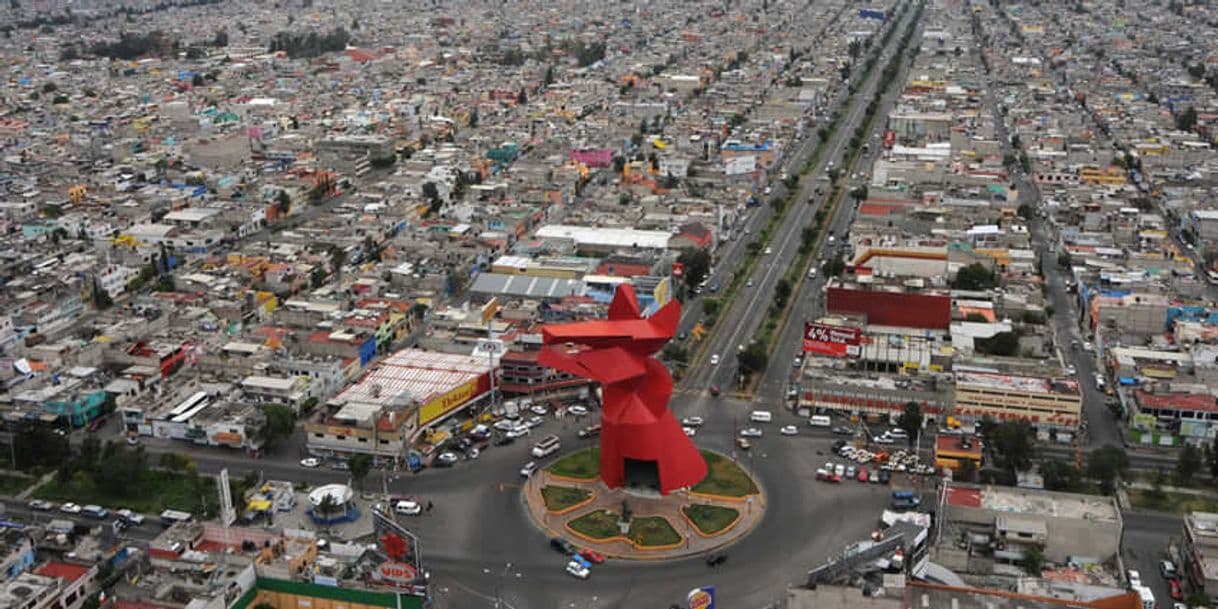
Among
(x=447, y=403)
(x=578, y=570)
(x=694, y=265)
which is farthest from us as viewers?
(x=694, y=265)

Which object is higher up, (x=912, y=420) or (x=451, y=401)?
(x=912, y=420)

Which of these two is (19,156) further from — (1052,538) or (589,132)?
(1052,538)

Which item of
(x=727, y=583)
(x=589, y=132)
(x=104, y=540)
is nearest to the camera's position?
(x=727, y=583)

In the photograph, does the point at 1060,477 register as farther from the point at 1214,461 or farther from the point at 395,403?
the point at 395,403

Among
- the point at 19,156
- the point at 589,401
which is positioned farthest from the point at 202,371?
the point at 19,156

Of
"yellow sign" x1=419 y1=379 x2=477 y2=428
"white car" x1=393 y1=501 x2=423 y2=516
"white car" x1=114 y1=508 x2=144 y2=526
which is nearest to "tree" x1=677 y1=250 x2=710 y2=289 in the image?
"yellow sign" x1=419 y1=379 x2=477 y2=428

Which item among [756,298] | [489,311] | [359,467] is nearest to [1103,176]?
[756,298]

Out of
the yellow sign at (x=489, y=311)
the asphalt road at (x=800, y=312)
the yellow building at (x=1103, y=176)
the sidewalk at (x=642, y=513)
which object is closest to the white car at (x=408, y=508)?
the sidewalk at (x=642, y=513)

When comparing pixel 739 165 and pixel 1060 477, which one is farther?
pixel 739 165

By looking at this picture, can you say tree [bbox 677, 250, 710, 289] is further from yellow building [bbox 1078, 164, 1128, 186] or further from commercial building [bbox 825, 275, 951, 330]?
yellow building [bbox 1078, 164, 1128, 186]
